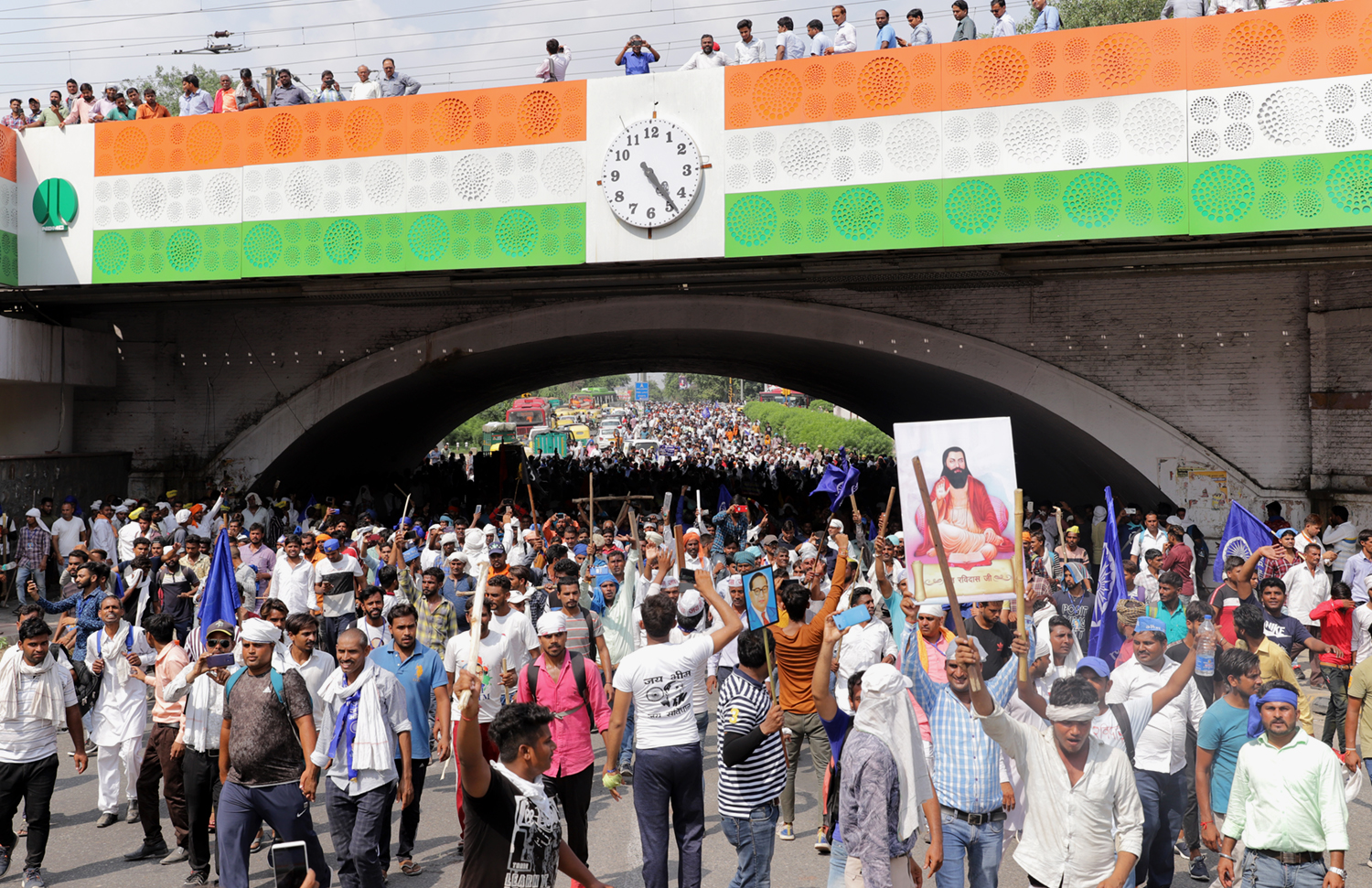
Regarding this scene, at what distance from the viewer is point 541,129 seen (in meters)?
16.3

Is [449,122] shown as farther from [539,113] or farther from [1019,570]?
[1019,570]

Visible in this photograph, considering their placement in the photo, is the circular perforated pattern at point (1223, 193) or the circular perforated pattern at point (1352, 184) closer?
the circular perforated pattern at point (1352, 184)

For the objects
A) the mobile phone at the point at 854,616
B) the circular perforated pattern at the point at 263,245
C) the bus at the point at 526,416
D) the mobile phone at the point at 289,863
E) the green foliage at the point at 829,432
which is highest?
the circular perforated pattern at the point at 263,245

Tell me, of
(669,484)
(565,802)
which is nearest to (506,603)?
(565,802)

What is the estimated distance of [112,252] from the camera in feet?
58.5

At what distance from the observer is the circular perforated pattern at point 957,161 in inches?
582

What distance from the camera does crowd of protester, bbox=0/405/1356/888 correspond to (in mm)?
4793

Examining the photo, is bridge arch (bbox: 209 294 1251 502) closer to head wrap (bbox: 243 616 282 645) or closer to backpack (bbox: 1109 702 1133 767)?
backpack (bbox: 1109 702 1133 767)

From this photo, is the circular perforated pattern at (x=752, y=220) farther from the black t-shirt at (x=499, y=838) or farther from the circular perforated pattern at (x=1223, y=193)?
the black t-shirt at (x=499, y=838)

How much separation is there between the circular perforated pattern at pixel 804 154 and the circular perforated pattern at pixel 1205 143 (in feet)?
15.0

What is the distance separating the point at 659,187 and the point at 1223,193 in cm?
723

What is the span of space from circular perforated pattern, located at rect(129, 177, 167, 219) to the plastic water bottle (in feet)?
52.9

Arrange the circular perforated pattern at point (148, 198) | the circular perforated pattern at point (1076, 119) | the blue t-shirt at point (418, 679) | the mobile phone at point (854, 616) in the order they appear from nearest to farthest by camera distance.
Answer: the blue t-shirt at point (418, 679) → the mobile phone at point (854, 616) → the circular perforated pattern at point (1076, 119) → the circular perforated pattern at point (148, 198)

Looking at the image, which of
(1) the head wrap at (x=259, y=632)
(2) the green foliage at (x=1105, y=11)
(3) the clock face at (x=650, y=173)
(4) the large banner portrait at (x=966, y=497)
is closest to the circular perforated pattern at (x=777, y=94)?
(3) the clock face at (x=650, y=173)
